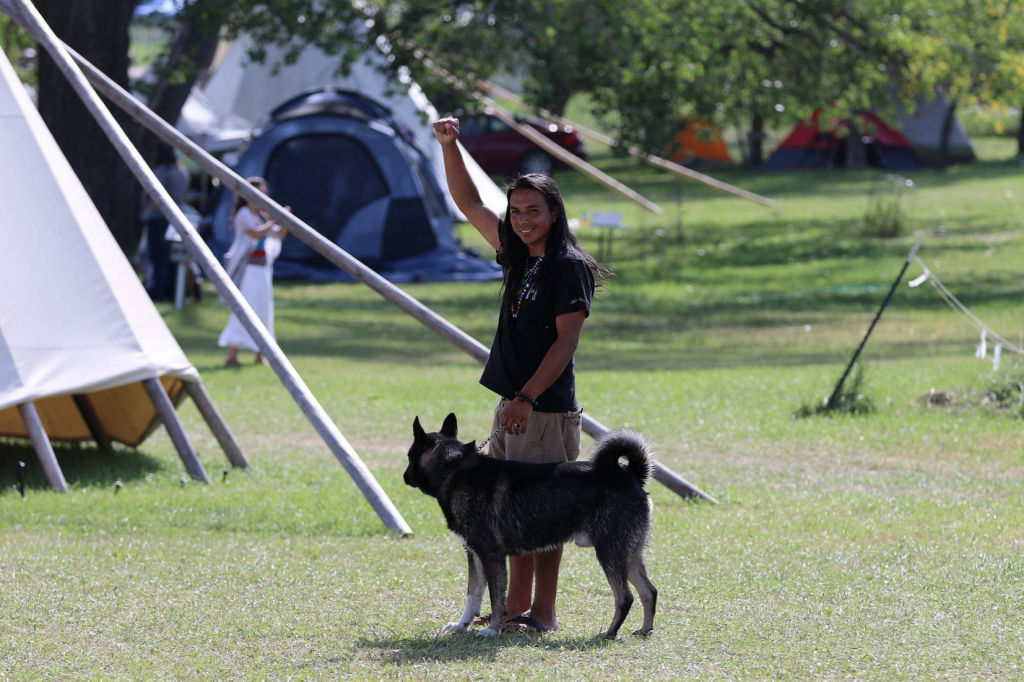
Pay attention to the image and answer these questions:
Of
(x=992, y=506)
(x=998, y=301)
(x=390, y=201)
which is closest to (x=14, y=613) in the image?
(x=992, y=506)

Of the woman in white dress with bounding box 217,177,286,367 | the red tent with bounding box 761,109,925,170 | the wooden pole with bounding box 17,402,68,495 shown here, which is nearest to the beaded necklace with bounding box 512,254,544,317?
the wooden pole with bounding box 17,402,68,495

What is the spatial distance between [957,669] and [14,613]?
11.9 feet

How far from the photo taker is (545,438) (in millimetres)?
5383

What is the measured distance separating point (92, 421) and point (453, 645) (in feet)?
16.6

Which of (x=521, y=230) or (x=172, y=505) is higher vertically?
(x=521, y=230)

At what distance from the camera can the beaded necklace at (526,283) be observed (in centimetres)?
525

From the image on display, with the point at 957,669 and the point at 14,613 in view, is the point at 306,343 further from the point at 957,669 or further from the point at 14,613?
the point at 957,669

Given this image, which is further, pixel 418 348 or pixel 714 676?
pixel 418 348

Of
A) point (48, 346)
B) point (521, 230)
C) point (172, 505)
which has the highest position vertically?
point (521, 230)

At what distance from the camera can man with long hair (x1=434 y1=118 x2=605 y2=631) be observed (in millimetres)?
5156

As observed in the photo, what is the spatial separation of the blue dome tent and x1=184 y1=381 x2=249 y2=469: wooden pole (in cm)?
1212

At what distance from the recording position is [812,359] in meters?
14.6

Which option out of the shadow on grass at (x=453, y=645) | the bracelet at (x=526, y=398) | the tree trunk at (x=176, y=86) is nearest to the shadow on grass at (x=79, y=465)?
the shadow on grass at (x=453, y=645)

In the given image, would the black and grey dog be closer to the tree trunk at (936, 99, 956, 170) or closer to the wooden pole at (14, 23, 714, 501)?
the wooden pole at (14, 23, 714, 501)
